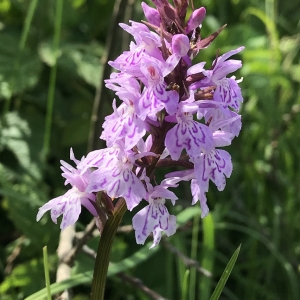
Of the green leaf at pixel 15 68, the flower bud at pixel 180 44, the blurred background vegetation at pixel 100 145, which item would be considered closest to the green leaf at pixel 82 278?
the blurred background vegetation at pixel 100 145

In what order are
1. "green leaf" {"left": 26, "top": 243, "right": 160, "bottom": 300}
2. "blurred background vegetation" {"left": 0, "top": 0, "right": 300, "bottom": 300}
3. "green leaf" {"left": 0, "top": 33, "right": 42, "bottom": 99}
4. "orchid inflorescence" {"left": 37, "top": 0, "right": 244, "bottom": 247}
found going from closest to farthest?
1. "orchid inflorescence" {"left": 37, "top": 0, "right": 244, "bottom": 247}
2. "green leaf" {"left": 26, "top": 243, "right": 160, "bottom": 300}
3. "blurred background vegetation" {"left": 0, "top": 0, "right": 300, "bottom": 300}
4. "green leaf" {"left": 0, "top": 33, "right": 42, "bottom": 99}

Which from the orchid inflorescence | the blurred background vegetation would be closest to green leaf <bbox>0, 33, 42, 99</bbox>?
the blurred background vegetation

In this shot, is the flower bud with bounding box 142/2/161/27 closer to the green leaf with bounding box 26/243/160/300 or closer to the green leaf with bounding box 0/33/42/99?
the green leaf with bounding box 26/243/160/300

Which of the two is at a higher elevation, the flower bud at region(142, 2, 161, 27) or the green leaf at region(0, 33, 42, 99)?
the flower bud at region(142, 2, 161, 27)

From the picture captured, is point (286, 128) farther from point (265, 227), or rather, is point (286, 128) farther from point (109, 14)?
point (109, 14)

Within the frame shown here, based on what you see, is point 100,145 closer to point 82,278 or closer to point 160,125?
point 82,278

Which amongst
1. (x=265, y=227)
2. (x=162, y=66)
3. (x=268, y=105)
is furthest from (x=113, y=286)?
(x=162, y=66)
